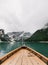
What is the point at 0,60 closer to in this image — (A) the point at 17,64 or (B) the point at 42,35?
(A) the point at 17,64

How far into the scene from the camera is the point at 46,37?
190500 mm

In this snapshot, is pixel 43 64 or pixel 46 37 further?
pixel 46 37

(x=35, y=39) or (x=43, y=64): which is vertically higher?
(x=35, y=39)

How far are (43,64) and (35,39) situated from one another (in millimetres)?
194121

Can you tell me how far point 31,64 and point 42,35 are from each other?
640 feet

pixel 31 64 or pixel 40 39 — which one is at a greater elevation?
pixel 40 39

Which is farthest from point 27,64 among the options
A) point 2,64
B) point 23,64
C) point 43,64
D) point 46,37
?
point 46,37

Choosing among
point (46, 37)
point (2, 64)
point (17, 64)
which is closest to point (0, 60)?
point (2, 64)

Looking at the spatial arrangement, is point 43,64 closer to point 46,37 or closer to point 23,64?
point 23,64

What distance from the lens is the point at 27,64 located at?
6.67 m

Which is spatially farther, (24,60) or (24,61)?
(24,60)

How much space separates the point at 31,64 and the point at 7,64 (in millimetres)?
1201

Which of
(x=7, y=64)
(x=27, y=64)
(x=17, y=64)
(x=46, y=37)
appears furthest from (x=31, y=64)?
(x=46, y=37)

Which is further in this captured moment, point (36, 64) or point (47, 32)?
point (47, 32)
